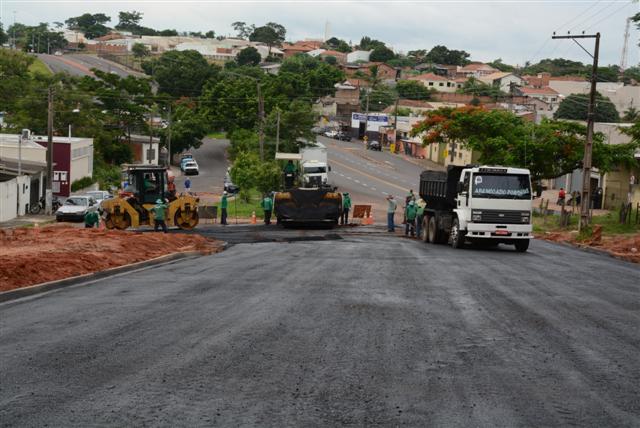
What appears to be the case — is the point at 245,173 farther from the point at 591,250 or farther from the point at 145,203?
the point at 591,250

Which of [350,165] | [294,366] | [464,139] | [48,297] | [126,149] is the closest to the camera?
[294,366]

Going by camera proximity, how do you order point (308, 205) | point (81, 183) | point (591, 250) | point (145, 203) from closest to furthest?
point (591, 250) < point (145, 203) < point (308, 205) < point (81, 183)

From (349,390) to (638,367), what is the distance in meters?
4.41

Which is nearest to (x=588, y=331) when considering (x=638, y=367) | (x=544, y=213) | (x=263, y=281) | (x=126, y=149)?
(x=638, y=367)

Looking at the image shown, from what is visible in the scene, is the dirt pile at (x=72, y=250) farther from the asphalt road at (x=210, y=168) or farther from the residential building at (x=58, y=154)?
the asphalt road at (x=210, y=168)

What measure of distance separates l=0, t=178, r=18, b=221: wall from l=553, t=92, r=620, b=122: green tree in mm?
90295

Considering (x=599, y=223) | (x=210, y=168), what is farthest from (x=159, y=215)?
(x=210, y=168)

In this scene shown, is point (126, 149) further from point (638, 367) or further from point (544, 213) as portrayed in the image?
point (638, 367)

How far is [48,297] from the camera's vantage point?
1741 cm

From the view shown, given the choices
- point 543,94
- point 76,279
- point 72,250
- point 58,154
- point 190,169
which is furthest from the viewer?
point 543,94

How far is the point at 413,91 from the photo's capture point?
→ 18225 centimetres

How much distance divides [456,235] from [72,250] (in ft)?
47.6

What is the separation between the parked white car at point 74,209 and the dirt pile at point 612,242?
26.2m

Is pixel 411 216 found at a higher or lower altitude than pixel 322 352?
higher
